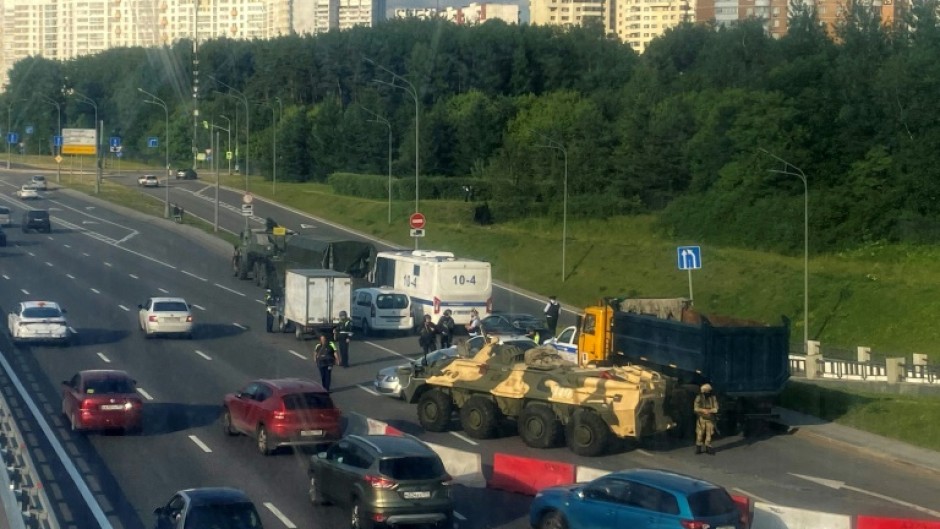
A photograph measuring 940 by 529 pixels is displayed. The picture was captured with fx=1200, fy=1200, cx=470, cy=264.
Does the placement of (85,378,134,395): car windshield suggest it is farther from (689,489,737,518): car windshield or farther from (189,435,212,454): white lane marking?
(689,489,737,518): car windshield

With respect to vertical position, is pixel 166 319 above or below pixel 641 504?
below

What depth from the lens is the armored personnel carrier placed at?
804 inches

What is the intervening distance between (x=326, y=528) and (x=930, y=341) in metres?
33.2

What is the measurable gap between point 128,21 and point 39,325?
99.9 m

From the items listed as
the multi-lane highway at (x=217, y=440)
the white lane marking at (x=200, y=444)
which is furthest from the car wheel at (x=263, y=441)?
the white lane marking at (x=200, y=444)

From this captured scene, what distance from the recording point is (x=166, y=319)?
111 ft

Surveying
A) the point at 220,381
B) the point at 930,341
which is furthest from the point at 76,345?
the point at 930,341

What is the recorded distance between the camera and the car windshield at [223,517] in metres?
12.4

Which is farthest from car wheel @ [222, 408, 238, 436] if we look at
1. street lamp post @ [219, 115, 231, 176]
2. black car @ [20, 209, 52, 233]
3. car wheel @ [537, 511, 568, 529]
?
street lamp post @ [219, 115, 231, 176]

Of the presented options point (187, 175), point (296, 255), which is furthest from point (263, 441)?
point (187, 175)

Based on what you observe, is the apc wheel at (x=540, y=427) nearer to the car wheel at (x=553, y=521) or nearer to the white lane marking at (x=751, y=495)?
the white lane marking at (x=751, y=495)

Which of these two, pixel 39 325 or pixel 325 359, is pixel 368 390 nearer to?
pixel 325 359

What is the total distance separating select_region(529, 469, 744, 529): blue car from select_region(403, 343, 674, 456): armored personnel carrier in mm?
5939

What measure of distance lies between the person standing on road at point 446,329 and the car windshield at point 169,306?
742 cm
